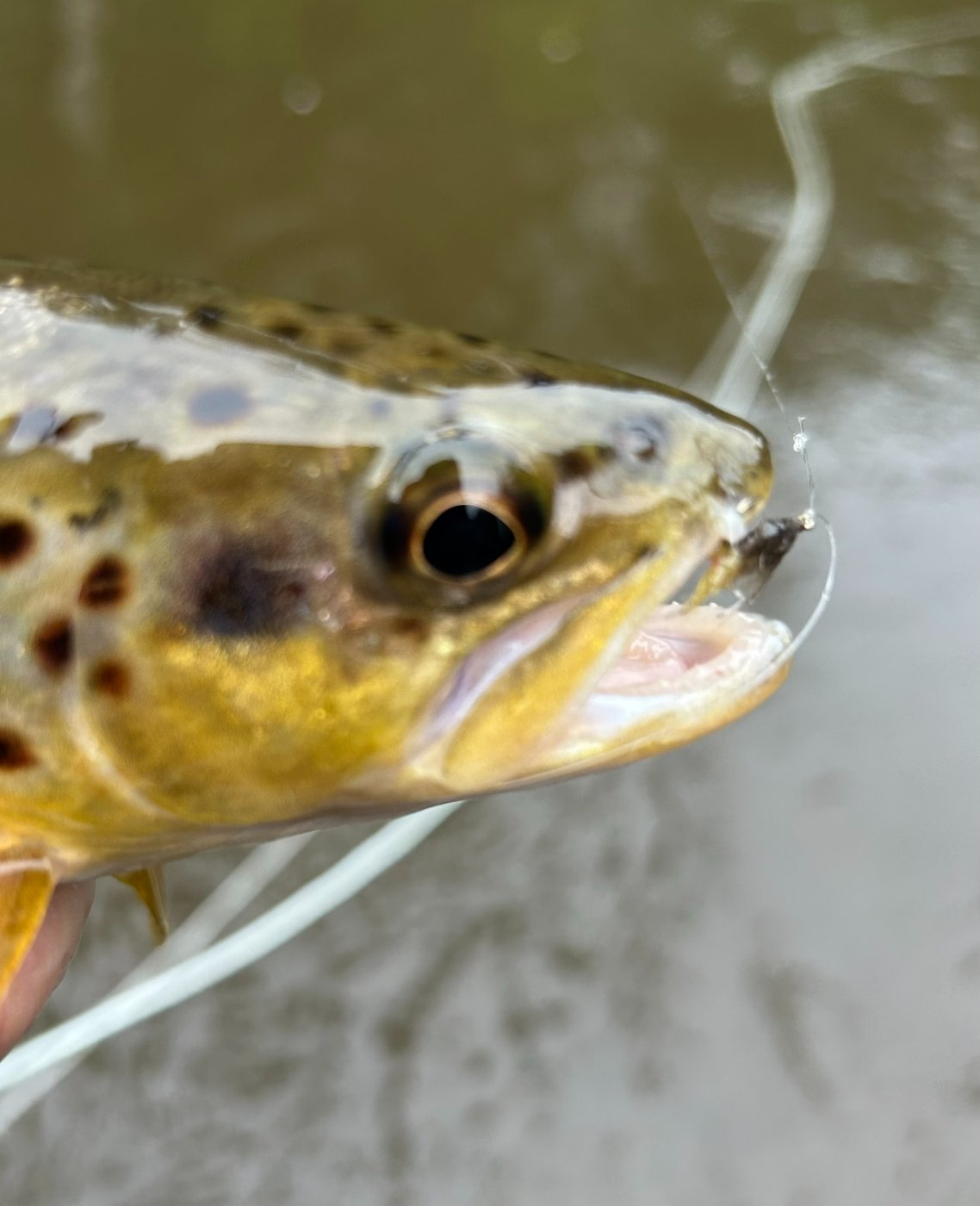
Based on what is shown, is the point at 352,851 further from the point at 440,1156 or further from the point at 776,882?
the point at 776,882

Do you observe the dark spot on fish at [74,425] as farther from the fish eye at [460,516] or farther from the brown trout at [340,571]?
the fish eye at [460,516]

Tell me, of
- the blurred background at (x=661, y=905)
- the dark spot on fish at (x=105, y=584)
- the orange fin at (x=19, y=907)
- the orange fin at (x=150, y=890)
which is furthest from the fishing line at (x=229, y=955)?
the dark spot on fish at (x=105, y=584)

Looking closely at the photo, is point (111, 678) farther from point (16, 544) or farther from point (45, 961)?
point (45, 961)

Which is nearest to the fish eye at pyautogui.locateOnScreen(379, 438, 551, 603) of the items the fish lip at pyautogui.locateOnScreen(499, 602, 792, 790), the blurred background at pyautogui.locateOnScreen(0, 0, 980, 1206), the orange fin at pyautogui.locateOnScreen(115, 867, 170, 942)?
the fish lip at pyautogui.locateOnScreen(499, 602, 792, 790)

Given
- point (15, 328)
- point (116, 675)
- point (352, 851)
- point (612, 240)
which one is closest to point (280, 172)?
point (612, 240)

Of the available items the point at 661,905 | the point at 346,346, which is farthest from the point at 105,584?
the point at 661,905
